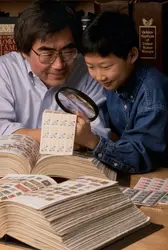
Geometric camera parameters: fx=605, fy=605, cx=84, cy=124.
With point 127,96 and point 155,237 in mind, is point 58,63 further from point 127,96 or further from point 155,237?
point 155,237

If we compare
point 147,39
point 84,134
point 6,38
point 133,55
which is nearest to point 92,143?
point 84,134

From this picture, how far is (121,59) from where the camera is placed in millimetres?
1865

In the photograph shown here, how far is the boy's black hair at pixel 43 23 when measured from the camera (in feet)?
6.55

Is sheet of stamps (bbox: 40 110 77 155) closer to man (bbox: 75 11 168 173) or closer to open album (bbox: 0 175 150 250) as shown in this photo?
man (bbox: 75 11 168 173)

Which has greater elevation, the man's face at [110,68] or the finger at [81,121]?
the man's face at [110,68]

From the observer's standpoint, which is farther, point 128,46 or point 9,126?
point 9,126

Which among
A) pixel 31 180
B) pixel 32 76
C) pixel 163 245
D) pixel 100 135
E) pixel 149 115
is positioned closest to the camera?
pixel 163 245

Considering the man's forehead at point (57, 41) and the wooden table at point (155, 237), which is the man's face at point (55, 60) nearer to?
the man's forehead at point (57, 41)

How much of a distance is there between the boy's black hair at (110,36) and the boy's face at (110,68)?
0.6 inches

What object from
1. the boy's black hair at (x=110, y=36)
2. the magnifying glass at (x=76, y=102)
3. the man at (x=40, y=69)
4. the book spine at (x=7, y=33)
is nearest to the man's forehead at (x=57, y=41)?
the man at (x=40, y=69)

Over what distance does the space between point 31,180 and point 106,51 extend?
607 mm

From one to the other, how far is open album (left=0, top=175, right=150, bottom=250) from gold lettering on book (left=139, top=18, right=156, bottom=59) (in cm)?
109

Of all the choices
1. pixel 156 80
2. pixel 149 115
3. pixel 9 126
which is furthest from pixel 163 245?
pixel 9 126

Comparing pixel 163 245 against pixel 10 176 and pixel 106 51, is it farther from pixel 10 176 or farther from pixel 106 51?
pixel 106 51
